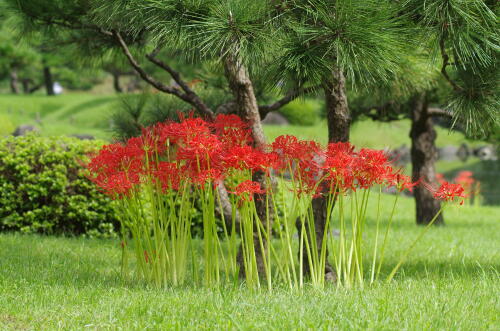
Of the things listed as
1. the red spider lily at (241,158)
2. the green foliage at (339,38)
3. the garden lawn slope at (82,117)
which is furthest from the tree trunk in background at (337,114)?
the garden lawn slope at (82,117)

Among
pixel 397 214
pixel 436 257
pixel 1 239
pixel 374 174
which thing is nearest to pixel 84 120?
pixel 397 214

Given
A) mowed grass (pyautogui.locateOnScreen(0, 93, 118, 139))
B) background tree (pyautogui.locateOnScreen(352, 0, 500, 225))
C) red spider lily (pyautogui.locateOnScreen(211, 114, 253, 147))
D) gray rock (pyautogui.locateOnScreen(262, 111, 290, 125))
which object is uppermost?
background tree (pyautogui.locateOnScreen(352, 0, 500, 225))

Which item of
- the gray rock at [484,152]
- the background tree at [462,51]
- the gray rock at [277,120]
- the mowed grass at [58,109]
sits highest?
the background tree at [462,51]

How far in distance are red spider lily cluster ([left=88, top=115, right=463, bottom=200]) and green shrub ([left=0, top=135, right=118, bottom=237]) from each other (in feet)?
9.95

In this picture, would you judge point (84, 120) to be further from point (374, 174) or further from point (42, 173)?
point (374, 174)

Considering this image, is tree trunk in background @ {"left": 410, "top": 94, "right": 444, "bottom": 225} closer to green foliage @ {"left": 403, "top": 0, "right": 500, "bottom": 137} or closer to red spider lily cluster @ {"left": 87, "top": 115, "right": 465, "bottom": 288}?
green foliage @ {"left": 403, "top": 0, "right": 500, "bottom": 137}

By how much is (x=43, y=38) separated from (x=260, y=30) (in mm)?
3304

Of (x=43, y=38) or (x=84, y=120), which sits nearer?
A: (x=43, y=38)

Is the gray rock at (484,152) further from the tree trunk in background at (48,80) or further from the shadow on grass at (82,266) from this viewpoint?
the shadow on grass at (82,266)

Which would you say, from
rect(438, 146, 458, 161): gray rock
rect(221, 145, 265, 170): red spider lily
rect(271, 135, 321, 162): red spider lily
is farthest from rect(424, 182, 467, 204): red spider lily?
rect(438, 146, 458, 161): gray rock

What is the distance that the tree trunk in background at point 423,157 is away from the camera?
8.85 m

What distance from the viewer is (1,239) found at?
618cm

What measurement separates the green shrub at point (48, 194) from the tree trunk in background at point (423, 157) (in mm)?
4593

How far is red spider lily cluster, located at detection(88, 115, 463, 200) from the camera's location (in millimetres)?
3586
